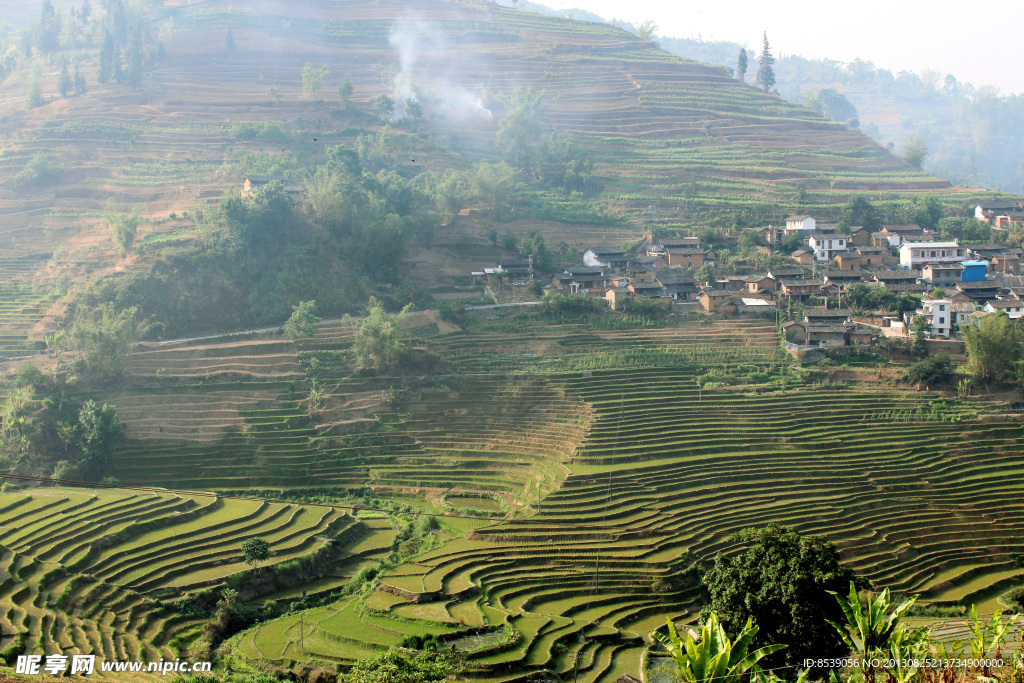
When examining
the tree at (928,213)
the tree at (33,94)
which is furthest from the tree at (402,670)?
the tree at (33,94)

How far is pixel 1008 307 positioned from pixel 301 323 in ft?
79.3

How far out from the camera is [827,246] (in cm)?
3719

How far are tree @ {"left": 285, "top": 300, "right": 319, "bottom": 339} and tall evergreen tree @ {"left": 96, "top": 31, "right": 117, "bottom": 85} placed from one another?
1121 inches

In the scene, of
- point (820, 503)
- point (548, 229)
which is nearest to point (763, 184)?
point (548, 229)

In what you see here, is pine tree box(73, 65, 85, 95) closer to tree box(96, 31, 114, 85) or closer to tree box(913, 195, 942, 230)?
tree box(96, 31, 114, 85)

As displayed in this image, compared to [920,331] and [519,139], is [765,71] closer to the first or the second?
[519,139]

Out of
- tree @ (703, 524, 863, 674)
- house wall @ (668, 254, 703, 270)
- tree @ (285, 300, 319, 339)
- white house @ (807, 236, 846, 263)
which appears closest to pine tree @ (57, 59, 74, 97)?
tree @ (285, 300, 319, 339)

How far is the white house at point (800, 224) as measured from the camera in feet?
130

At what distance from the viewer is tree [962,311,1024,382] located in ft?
86.6

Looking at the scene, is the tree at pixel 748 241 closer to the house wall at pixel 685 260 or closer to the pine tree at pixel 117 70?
the house wall at pixel 685 260

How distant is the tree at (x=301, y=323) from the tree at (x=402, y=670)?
16223 millimetres

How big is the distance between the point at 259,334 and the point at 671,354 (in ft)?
45.1

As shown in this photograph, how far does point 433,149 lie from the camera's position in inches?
1897

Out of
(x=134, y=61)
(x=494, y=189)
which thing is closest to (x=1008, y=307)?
(x=494, y=189)
